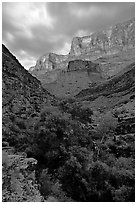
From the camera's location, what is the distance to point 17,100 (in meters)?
25.3

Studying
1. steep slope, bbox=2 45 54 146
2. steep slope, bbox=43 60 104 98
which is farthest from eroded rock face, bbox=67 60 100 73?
steep slope, bbox=2 45 54 146

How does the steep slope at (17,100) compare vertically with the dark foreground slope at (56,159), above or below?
above

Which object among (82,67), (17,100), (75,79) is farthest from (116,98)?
(82,67)

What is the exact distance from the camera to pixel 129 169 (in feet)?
58.1

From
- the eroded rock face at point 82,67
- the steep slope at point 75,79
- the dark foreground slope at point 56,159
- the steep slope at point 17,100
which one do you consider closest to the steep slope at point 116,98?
the steep slope at point 17,100

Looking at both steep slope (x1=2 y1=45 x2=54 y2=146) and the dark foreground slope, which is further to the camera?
steep slope (x1=2 y1=45 x2=54 y2=146)

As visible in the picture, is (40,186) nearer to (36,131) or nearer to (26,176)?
(26,176)

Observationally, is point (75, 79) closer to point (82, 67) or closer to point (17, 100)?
point (82, 67)

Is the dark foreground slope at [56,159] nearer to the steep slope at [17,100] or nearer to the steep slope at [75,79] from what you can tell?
the steep slope at [17,100]

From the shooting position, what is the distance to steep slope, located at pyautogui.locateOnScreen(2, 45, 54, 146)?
21328mm

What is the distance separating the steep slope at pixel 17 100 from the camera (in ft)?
70.0

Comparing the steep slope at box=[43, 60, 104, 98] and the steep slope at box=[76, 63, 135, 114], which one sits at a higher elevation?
the steep slope at box=[43, 60, 104, 98]

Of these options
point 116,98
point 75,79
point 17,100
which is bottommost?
point 17,100

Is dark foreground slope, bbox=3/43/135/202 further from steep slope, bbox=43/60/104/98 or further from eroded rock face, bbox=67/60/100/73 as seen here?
eroded rock face, bbox=67/60/100/73
